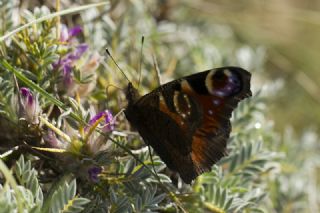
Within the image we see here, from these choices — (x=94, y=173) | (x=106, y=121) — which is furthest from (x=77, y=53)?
(x=94, y=173)

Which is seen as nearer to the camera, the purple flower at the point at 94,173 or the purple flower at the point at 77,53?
the purple flower at the point at 94,173

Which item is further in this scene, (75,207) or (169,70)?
(169,70)

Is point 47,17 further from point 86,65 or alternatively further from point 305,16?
point 305,16

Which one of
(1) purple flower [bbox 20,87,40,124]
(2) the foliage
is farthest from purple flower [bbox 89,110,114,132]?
(1) purple flower [bbox 20,87,40,124]

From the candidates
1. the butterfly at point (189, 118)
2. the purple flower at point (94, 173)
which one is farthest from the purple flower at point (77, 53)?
the purple flower at point (94, 173)

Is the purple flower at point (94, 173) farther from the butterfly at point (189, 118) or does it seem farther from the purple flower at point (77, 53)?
the purple flower at point (77, 53)

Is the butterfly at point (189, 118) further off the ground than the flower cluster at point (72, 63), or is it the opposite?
the flower cluster at point (72, 63)

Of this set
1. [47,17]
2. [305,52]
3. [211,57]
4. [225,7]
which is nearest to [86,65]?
[47,17]

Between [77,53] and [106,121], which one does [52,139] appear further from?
[77,53]
